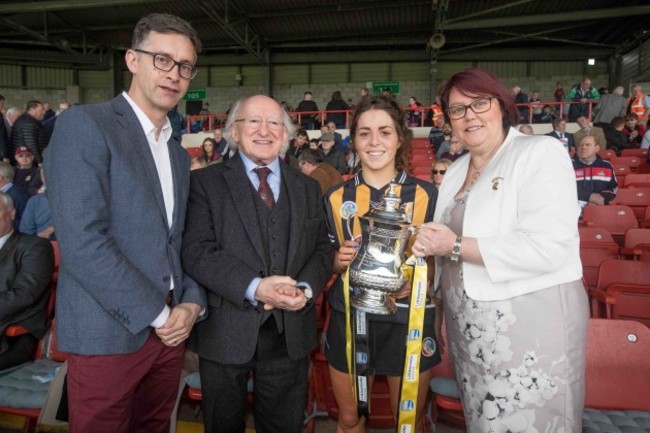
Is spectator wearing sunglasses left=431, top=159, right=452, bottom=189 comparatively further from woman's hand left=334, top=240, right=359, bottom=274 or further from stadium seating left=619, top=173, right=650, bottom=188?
stadium seating left=619, top=173, right=650, bottom=188

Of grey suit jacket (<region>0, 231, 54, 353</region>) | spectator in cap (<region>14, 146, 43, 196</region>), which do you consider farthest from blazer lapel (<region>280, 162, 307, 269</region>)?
spectator in cap (<region>14, 146, 43, 196</region>)

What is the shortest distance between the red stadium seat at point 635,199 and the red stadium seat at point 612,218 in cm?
81

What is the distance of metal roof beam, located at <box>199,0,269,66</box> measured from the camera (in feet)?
41.3

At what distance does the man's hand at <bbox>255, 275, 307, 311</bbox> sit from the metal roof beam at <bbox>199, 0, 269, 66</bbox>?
1228cm

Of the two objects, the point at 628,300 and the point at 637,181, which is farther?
the point at 637,181

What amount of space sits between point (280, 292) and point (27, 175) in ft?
20.0

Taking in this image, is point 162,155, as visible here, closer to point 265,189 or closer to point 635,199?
point 265,189

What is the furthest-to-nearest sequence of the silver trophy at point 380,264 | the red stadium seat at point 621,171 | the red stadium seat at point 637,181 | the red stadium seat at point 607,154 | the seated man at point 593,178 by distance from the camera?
the red stadium seat at point 607,154 → the red stadium seat at point 621,171 → the red stadium seat at point 637,181 → the seated man at point 593,178 → the silver trophy at point 380,264

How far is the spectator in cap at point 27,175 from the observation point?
19.6 feet

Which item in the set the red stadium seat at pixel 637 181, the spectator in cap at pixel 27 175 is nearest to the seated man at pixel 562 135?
the red stadium seat at pixel 637 181

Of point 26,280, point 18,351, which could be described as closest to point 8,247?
point 26,280

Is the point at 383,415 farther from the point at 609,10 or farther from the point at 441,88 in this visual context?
the point at 609,10

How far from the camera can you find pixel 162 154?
1.63 meters

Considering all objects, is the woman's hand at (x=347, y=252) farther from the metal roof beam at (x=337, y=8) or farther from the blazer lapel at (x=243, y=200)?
the metal roof beam at (x=337, y=8)
